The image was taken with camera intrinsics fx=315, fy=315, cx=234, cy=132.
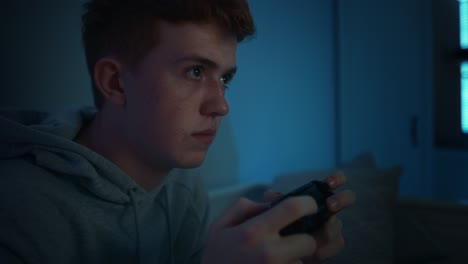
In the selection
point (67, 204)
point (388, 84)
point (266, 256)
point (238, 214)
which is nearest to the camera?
point (266, 256)

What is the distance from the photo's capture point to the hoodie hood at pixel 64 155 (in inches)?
23.7

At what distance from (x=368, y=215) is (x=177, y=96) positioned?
658 millimetres

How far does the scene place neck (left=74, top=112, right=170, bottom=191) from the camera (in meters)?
0.69

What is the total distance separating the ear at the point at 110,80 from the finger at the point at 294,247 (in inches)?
17.3

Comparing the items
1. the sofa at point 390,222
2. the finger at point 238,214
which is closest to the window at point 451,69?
the sofa at point 390,222

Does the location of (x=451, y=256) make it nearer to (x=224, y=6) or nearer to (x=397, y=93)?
(x=224, y=6)

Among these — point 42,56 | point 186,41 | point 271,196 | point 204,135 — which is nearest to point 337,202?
point 271,196

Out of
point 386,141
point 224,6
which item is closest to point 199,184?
point 224,6

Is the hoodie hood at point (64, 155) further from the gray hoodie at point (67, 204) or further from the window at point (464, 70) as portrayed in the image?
the window at point (464, 70)

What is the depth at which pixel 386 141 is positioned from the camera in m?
2.45

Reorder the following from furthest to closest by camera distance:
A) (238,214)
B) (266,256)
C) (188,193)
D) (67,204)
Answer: (188,193)
(67,204)
(238,214)
(266,256)

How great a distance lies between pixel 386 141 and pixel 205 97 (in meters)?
2.20

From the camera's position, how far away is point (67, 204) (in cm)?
60

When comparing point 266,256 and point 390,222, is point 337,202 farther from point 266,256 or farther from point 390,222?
point 390,222
